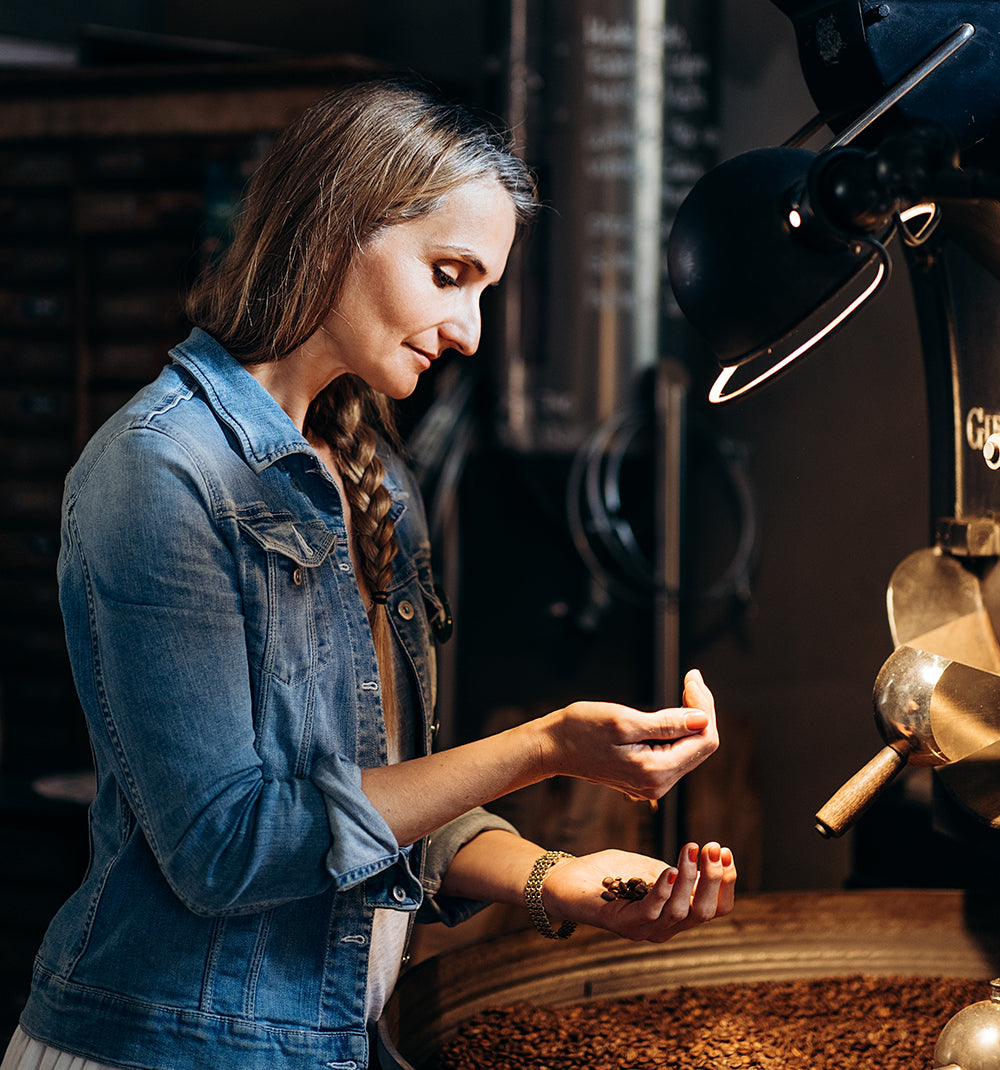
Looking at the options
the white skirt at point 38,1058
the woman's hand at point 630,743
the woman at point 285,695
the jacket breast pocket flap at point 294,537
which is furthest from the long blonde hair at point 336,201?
the white skirt at point 38,1058

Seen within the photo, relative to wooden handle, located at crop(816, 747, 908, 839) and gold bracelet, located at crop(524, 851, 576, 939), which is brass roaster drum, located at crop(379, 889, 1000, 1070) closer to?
gold bracelet, located at crop(524, 851, 576, 939)

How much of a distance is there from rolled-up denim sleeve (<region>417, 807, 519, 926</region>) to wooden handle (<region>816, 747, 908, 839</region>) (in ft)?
1.20

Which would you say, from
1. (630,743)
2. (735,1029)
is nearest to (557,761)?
(630,743)

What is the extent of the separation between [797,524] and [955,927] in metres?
1.33

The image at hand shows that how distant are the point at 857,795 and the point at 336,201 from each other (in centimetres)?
59

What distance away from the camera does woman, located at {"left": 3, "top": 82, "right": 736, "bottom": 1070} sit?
874mm

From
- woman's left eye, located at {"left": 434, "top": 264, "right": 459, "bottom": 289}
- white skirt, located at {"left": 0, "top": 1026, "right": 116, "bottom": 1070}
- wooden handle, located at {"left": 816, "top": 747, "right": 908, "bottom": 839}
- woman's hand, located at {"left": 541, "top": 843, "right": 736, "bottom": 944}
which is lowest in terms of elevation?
white skirt, located at {"left": 0, "top": 1026, "right": 116, "bottom": 1070}

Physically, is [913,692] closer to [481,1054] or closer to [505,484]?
[481,1054]

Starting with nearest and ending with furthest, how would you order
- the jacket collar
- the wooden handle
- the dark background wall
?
the wooden handle → the jacket collar → the dark background wall

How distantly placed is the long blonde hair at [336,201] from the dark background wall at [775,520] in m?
0.39

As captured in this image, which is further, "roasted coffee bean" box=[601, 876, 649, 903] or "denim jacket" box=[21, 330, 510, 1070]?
"roasted coffee bean" box=[601, 876, 649, 903]

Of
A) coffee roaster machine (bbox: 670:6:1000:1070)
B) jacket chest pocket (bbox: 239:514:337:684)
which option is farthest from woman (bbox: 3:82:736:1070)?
coffee roaster machine (bbox: 670:6:1000:1070)

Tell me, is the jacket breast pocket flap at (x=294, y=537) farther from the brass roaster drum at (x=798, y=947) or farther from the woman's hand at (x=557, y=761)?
the brass roaster drum at (x=798, y=947)

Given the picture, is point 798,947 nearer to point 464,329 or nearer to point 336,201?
point 464,329
